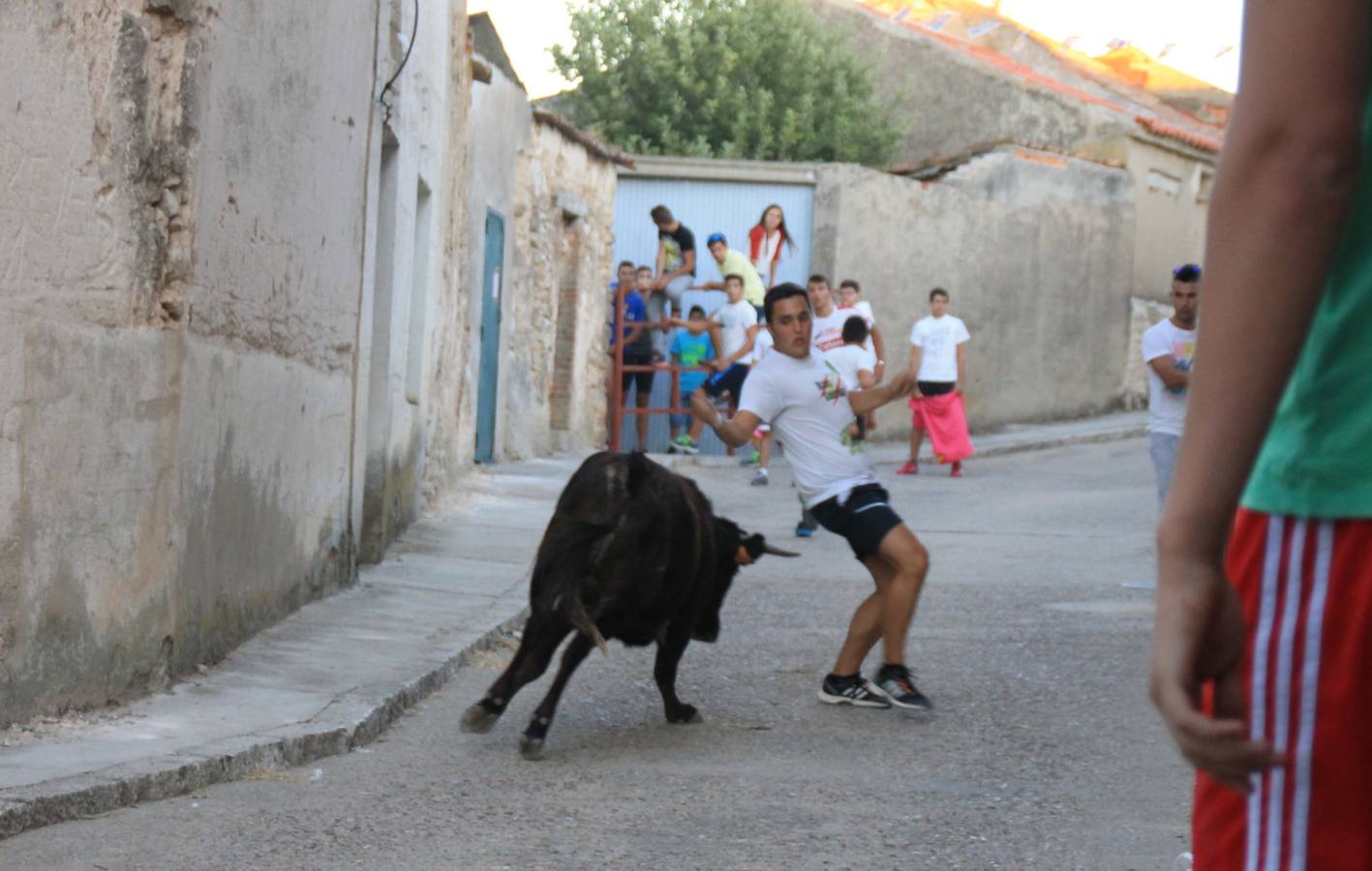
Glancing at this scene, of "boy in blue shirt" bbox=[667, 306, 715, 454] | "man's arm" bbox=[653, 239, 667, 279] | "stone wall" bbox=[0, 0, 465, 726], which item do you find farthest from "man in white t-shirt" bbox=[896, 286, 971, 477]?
"stone wall" bbox=[0, 0, 465, 726]

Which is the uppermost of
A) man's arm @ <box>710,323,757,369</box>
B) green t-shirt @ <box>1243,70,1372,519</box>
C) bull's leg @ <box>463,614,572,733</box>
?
green t-shirt @ <box>1243,70,1372,519</box>

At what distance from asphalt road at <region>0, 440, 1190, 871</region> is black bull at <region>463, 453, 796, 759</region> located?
0.89 feet

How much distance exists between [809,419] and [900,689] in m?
1.15

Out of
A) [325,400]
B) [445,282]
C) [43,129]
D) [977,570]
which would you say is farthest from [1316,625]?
[445,282]

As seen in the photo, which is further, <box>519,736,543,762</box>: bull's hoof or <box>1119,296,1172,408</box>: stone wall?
<box>1119,296,1172,408</box>: stone wall

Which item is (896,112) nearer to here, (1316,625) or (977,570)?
(977,570)

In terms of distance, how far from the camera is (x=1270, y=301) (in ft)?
4.80

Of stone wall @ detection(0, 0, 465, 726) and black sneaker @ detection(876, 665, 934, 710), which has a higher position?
stone wall @ detection(0, 0, 465, 726)

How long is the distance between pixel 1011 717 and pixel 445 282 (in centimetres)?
776

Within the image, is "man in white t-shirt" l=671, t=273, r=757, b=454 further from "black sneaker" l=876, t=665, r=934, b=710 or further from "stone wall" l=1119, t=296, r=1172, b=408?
"black sneaker" l=876, t=665, r=934, b=710

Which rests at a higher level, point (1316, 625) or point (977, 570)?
point (1316, 625)

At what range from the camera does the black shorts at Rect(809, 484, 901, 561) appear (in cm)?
713

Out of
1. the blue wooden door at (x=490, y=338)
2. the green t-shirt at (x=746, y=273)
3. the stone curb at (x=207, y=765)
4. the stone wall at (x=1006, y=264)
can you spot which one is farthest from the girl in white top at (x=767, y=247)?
the stone curb at (x=207, y=765)

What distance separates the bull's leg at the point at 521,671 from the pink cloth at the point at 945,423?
12.6 m
